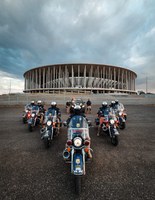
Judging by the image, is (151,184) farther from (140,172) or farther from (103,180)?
(103,180)

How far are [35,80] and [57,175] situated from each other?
61647mm

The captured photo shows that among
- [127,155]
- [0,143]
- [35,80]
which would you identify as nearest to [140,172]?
[127,155]

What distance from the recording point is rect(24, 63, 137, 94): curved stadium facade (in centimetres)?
5227

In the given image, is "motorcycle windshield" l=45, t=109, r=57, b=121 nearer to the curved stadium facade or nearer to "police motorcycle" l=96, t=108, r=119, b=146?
"police motorcycle" l=96, t=108, r=119, b=146

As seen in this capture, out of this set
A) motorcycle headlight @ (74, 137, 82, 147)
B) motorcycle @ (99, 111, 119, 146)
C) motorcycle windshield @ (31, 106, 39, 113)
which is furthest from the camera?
motorcycle windshield @ (31, 106, 39, 113)

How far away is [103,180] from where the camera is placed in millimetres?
2648

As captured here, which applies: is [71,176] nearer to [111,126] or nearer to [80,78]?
[111,126]

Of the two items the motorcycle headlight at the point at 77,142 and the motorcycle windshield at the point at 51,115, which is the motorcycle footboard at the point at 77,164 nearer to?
the motorcycle headlight at the point at 77,142

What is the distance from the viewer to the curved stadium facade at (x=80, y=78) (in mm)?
52269

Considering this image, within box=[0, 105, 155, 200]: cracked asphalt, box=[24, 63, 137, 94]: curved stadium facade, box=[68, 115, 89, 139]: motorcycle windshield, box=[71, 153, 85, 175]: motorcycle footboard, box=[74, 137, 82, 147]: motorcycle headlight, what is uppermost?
box=[24, 63, 137, 94]: curved stadium facade

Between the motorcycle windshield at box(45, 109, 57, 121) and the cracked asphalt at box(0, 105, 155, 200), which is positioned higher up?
the motorcycle windshield at box(45, 109, 57, 121)

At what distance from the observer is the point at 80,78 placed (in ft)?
183

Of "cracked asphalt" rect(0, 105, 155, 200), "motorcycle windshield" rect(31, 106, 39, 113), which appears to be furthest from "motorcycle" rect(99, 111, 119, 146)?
"motorcycle windshield" rect(31, 106, 39, 113)

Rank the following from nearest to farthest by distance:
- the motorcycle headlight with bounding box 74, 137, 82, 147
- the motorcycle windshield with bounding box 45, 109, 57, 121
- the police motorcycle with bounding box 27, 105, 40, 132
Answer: the motorcycle headlight with bounding box 74, 137, 82, 147 < the motorcycle windshield with bounding box 45, 109, 57, 121 < the police motorcycle with bounding box 27, 105, 40, 132
